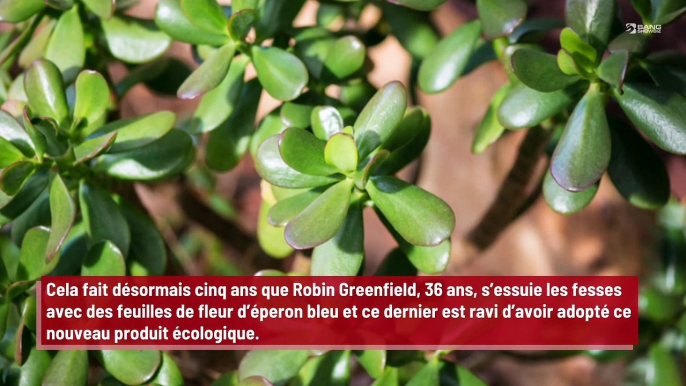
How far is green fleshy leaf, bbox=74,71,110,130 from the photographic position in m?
0.59

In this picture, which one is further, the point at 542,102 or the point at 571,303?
the point at 571,303

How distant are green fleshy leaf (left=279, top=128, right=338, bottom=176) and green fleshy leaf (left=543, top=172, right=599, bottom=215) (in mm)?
224

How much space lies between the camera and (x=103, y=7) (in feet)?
2.01

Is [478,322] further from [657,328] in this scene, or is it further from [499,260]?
[499,260]

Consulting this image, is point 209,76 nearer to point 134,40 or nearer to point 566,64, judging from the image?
point 134,40

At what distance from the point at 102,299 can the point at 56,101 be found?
0.63 ft

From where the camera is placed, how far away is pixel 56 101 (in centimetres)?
60

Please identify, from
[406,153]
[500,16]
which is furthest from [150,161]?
[500,16]

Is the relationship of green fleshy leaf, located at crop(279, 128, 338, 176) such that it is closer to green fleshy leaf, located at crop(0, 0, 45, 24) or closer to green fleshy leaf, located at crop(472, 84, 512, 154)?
green fleshy leaf, located at crop(472, 84, 512, 154)

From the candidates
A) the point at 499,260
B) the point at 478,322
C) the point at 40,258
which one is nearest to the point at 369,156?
the point at 478,322

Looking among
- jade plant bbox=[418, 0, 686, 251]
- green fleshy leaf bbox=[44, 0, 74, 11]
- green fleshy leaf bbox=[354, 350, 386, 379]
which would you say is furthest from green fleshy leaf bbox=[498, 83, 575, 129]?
green fleshy leaf bbox=[44, 0, 74, 11]

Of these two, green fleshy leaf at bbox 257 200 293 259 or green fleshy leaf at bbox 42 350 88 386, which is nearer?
green fleshy leaf at bbox 42 350 88 386

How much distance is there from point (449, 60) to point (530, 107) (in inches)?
5.4

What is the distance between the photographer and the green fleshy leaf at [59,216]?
52 cm
